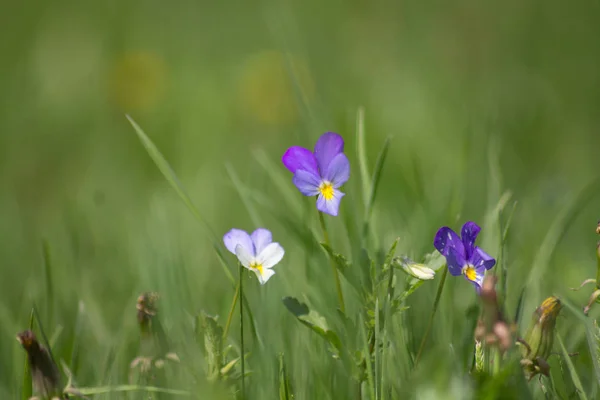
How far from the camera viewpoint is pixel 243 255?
1.38 metres

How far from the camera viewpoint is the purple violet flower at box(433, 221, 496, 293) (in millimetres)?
1329

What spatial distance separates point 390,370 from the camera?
1478 millimetres

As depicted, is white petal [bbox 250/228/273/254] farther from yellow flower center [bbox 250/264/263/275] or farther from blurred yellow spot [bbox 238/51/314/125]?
blurred yellow spot [bbox 238/51/314/125]

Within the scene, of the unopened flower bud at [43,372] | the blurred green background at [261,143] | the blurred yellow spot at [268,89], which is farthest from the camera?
the blurred yellow spot at [268,89]

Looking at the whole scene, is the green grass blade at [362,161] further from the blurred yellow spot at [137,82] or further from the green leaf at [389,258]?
the blurred yellow spot at [137,82]

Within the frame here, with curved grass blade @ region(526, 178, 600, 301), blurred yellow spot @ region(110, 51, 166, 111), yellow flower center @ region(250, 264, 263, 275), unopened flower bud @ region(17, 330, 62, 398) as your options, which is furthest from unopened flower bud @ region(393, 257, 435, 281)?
blurred yellow spot @ region(110, 51, 166, 111)

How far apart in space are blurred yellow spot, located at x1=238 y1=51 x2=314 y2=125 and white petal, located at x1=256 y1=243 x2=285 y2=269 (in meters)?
2.85

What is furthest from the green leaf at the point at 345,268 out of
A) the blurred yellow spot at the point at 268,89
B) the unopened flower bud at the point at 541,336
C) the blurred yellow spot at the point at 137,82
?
the blurred yellow spot at the point at 137,82

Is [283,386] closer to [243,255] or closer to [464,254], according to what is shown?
[243,255]

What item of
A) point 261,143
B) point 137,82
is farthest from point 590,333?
point 137,82

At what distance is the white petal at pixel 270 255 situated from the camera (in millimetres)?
1442

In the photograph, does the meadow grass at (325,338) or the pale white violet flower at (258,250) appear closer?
the meadow grass at (325,338)

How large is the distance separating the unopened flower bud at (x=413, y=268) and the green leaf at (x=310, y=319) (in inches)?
7.2

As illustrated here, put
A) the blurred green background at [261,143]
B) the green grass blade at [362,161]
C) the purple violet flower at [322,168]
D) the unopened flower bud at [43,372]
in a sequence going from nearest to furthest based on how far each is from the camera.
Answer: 1. the unopened flower bud at [43,372]
2. the purple violet flower at [322,168]
3. the green grass blade at [362,161]
4. the blurred green background at [261,143]
